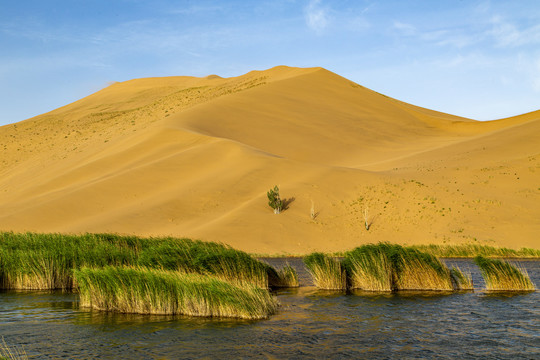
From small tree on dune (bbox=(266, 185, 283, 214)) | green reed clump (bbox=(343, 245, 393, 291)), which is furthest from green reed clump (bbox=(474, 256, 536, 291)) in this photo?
small tree on dune (bbox=(266, 185, 283, 214))

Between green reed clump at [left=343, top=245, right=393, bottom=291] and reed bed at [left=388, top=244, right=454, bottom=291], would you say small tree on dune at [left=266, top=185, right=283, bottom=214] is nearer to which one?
green reed clump at [left=343, top=245, right=393, bottom=291]

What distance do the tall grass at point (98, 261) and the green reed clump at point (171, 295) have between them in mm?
1962

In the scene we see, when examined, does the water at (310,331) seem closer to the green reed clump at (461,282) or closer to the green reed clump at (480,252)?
the green reed clump at (461,282)

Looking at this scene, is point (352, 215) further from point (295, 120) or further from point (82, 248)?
point (295, 120)

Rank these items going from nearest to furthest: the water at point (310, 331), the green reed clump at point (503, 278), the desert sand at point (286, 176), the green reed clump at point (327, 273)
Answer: the water at point (310, 331)
the green reed clump at point (503, 278)
the green reed clump at point (327, 273)
the desert sand at point (286, 176)

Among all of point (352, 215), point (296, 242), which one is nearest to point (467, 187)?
point (352, 215)

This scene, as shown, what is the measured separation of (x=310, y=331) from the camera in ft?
45.2

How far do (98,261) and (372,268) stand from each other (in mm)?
9726

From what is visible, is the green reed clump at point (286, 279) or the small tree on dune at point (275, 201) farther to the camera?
the small tree on dune at point (275, 201)

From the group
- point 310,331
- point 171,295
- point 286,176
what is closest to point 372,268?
point 310,331

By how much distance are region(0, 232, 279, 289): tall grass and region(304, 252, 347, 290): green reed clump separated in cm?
155

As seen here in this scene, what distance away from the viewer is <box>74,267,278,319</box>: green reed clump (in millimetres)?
15047

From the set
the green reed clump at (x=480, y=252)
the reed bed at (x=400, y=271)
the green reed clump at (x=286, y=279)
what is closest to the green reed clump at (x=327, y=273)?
the reed bed at (x=400, y=271)

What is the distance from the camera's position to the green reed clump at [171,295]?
15047 millimetres
